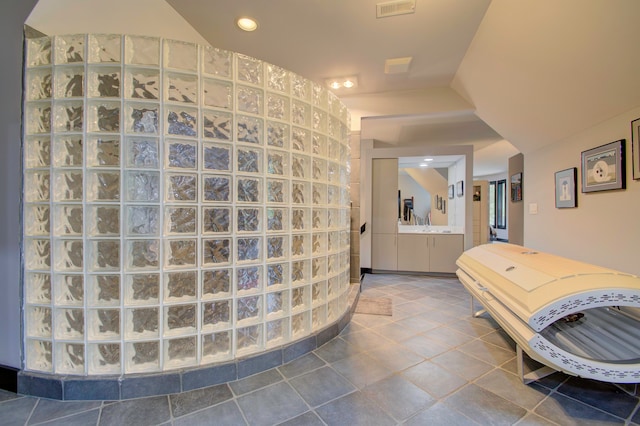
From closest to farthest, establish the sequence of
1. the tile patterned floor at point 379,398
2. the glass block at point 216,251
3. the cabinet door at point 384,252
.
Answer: the tile patterned floor at point 379,398
the glass block at point 216,251
the cabinet door at point 384,252

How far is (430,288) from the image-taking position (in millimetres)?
3789

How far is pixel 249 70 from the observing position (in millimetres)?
1731

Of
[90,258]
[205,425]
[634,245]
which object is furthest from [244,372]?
[634,245]

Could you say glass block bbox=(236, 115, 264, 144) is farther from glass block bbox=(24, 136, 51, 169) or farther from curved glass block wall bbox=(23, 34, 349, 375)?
glass block bbox=(24, 136, 51, 169)

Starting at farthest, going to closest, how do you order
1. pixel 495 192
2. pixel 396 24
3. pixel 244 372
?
pixel 495 192 → pixel 396 24 → pixel 244 372

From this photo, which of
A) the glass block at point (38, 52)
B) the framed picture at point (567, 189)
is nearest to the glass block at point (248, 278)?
the glass block at point (38, 52)

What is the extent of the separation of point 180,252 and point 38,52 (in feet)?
4.60

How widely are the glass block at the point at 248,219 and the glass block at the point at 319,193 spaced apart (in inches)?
18.8

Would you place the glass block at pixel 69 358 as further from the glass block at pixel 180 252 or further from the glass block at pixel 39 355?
the glass block at pixel 180 252

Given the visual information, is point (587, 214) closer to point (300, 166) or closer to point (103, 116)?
point (300, 166)

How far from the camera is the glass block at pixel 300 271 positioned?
1.90 m

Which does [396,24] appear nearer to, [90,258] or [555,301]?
[555,301]

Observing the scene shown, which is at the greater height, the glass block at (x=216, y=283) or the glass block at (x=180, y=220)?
the glass block at (x=180, y=220)

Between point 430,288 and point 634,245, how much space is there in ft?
7.30
